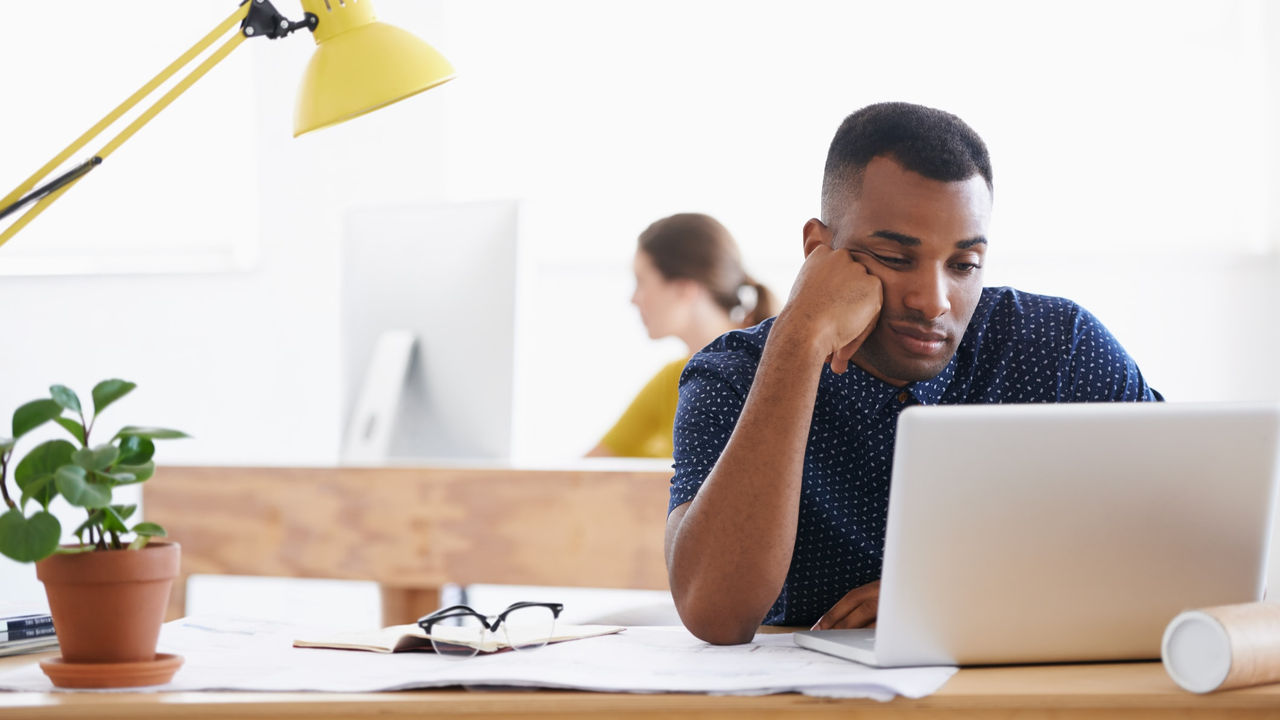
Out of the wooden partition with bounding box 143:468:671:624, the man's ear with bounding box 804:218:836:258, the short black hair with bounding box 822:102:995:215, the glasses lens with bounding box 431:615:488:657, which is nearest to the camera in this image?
the glasses lens with bounding box 431:615:488:657

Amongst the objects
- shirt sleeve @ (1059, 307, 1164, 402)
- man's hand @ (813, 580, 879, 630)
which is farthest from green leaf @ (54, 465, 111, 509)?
shirt sleeve @ (1059, 307, 1164, 402)

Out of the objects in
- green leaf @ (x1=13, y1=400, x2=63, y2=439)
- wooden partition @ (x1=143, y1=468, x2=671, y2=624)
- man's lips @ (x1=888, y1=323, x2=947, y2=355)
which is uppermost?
man's lips @ (x1=888, y1=323, x2=947, y2=355)

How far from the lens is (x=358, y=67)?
121 cm

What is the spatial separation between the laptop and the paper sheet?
5cm

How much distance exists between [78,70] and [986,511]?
3.78 metres

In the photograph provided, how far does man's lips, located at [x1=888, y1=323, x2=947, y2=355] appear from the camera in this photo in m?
1.24

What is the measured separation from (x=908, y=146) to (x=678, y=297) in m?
1.68

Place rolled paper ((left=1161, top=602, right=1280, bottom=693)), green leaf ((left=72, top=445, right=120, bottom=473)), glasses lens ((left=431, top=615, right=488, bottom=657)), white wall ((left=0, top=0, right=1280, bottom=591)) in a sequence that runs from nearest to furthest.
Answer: rolled paper ((left=1161, top=602, right=1280, bottom=693))
green leaf ((left=72, top=445, right=120, bottom=473))
glasses lens ((left=431, top=615, right=488, bottom=657))
white wall ((left=0, top=0, right=1280, bottom=591))

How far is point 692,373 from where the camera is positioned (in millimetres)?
1412

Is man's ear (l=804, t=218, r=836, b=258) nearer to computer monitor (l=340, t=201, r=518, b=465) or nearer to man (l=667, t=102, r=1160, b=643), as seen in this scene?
man (l=667, t=102, r=1160, b=643)

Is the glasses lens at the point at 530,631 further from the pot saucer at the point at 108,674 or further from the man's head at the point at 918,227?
the man's head at the point at 918,227

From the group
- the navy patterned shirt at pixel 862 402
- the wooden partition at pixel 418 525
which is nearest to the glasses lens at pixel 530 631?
the navy patterned shirt at pixel 862 402

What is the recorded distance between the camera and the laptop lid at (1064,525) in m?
0.83

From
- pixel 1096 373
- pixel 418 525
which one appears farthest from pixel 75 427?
pixel 418 525
